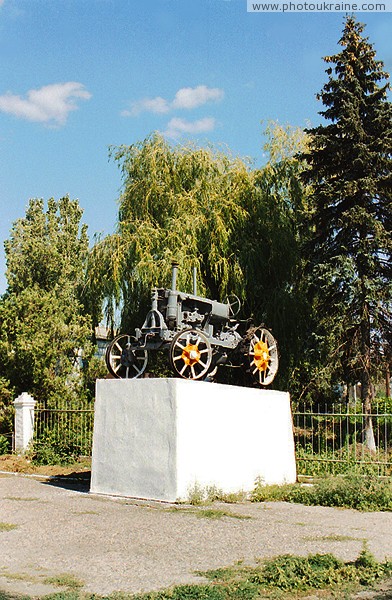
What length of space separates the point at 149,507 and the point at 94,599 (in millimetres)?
5111

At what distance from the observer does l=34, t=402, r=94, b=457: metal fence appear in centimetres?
1630

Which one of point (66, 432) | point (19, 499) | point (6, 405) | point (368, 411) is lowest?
point (19, 499)

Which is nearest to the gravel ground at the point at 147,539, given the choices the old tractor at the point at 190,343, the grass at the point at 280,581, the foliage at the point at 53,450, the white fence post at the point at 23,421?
the grass at the point at 280,581

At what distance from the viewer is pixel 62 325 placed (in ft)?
60.8

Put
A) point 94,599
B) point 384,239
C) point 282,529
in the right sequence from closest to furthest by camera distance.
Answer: point 94,599 → point 282,529 → point 384,239

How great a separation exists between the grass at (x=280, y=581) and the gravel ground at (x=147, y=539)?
248 mm

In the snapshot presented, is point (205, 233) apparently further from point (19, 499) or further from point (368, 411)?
point (19, 499)

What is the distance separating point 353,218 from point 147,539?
11345 mm

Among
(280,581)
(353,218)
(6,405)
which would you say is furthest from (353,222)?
(280,581)

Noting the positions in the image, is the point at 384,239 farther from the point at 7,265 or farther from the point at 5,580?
the point at 5,580

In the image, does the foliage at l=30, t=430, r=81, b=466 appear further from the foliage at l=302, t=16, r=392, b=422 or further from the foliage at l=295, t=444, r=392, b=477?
the foliage at l=302, t=16, r=392, b=422

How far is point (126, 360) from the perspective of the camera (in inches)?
493

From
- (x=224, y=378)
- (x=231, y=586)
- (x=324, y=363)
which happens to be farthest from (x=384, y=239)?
(x=231, y=586)

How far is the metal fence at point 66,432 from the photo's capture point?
642 inches
